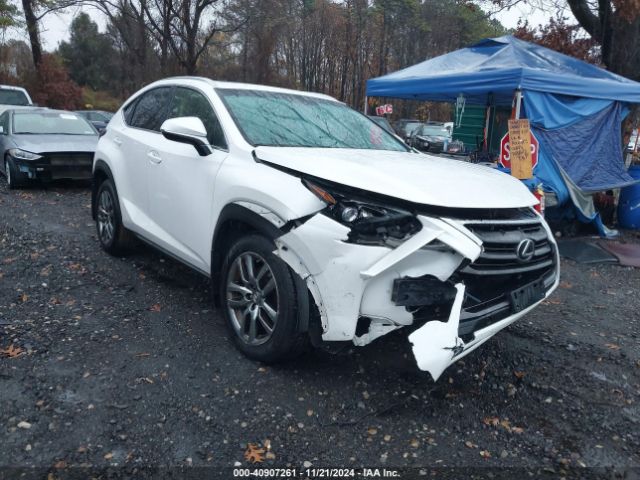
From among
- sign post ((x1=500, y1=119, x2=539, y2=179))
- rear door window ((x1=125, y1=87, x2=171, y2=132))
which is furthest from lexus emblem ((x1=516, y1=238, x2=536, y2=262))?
sign post ((x1=500, y1=119, x2=539, y2=179))

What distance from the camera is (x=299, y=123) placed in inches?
150

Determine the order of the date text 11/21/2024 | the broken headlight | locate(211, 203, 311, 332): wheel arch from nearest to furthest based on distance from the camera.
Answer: the date text 11/21/2024 < the broken headlight < locate(211, 203, 311, 332): wheel arch

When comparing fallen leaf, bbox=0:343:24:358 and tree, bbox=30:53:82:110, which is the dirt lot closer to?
fallen leaf, bbox=0:343:24:358

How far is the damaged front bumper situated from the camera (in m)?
2.46

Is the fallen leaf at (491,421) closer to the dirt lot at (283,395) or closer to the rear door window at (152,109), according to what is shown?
the dirt lot at (283,395)

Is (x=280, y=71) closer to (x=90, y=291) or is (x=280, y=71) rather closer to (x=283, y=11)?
(x=283, y=11)

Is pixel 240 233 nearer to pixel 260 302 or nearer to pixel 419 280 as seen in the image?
pixel 260 302

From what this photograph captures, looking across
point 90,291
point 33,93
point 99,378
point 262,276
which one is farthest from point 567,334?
point 33,93

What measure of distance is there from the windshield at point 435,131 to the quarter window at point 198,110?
17356 mm

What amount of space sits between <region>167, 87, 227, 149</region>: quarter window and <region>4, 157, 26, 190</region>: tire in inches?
228

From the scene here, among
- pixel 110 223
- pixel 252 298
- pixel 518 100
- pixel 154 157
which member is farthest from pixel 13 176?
pixel 518 100

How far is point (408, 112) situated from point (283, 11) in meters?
12.0

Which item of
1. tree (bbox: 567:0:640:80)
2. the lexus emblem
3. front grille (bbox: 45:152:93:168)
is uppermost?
tree (bbox: 567:0:640:80)

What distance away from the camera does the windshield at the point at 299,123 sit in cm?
354
